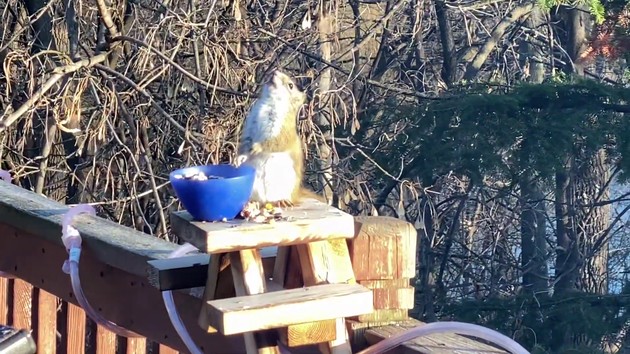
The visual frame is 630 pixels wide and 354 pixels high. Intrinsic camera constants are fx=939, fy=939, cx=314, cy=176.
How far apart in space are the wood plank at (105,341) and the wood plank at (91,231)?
0.20 metres

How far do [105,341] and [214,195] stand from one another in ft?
2.65

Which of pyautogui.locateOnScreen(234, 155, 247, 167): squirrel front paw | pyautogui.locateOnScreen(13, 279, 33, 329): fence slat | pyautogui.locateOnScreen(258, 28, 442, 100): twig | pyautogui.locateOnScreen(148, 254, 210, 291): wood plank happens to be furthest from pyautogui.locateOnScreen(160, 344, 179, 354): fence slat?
pyautogui.locateOnScreen(258, 28, 442, 100): twig

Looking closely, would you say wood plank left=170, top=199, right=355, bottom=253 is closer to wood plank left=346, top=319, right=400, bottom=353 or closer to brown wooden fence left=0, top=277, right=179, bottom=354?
wood plank left=346, top=319, right=400, bottom=353

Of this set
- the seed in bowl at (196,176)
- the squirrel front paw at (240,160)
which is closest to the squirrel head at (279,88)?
the squirrel front paw at (240,160)

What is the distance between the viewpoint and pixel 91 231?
2.02 metres

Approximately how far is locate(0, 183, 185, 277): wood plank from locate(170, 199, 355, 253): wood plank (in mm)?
399

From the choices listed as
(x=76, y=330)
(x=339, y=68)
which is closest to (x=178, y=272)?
(x=76, y=330)

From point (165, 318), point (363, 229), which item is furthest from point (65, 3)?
point (363, 229)

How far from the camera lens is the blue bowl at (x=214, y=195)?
4.81 feet

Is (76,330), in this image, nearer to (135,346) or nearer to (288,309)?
(135,346)

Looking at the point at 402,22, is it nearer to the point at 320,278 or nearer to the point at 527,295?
the point at 527,295

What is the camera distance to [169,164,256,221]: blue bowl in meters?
1.47

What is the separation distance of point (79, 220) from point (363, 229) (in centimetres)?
86

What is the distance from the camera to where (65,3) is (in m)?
4.70
